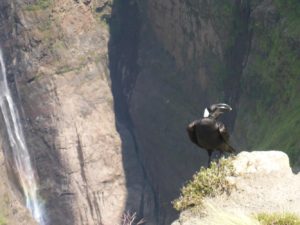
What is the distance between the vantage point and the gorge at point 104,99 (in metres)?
72.0

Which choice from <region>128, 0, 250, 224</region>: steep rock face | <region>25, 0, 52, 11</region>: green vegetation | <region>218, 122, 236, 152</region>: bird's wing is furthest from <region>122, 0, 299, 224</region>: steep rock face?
<region>218, 122, 236, 152</region>: bird's wing

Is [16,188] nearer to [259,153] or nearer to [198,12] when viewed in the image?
[198,12]

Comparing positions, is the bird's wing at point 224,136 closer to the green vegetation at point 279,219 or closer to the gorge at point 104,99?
the green vegetation at point 279,219

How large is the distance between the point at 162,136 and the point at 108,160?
7279 mm

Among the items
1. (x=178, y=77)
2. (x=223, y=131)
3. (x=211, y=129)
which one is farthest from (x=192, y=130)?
→ (x=178, y=77)

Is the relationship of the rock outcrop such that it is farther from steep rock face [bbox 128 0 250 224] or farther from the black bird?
steep rock face [bbox 128 0 250 224]

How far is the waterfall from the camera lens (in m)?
74.6

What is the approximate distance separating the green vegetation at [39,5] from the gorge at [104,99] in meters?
0.12

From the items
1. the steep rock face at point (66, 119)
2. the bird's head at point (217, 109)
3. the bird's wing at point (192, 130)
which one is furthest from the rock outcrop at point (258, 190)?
the steep rock face at point (66, 119)

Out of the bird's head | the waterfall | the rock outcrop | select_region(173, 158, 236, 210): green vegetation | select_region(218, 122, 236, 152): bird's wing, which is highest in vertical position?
the bird's head

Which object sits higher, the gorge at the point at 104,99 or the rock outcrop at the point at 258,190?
the rock outcrop at the point at 258,190

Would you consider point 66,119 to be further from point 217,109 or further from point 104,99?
point 217,109

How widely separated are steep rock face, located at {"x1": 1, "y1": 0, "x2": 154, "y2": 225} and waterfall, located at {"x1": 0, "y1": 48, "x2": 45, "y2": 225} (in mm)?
977

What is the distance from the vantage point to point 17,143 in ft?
247
